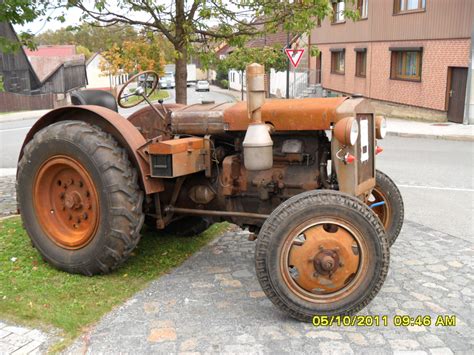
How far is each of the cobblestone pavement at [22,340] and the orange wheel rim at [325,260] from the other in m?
1.62

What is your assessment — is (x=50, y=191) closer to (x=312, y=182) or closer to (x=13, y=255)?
(x=13, y=255)

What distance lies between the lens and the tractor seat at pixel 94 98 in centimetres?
534

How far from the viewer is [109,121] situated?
427cm

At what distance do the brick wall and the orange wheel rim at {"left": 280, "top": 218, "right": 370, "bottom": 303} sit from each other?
15.9 metres

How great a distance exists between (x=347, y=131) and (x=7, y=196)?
5.84 meters

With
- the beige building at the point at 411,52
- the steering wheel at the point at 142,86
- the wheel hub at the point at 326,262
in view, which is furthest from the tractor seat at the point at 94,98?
the beige building at the point at 411,52

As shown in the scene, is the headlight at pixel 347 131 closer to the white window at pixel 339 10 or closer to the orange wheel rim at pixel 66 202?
the orange wheel rim at pixel 66 202

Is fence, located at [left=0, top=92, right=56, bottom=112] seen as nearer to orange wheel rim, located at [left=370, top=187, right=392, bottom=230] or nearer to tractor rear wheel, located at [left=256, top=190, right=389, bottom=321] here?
orange wheel rim, located at [left=370, top=187, right=392, bottom=230]

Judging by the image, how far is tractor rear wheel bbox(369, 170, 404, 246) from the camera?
501 cm

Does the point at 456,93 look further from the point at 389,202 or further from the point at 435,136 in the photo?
the point at 389,202

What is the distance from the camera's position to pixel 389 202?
503 centimetres

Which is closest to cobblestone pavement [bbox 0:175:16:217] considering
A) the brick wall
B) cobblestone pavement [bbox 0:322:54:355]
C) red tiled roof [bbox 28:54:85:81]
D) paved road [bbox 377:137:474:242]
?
cobblestone pavement [bbox 0:322:54:355]

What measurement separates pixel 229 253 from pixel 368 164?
63.2 inches

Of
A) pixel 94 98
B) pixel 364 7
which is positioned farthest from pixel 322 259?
pixel 364 7
